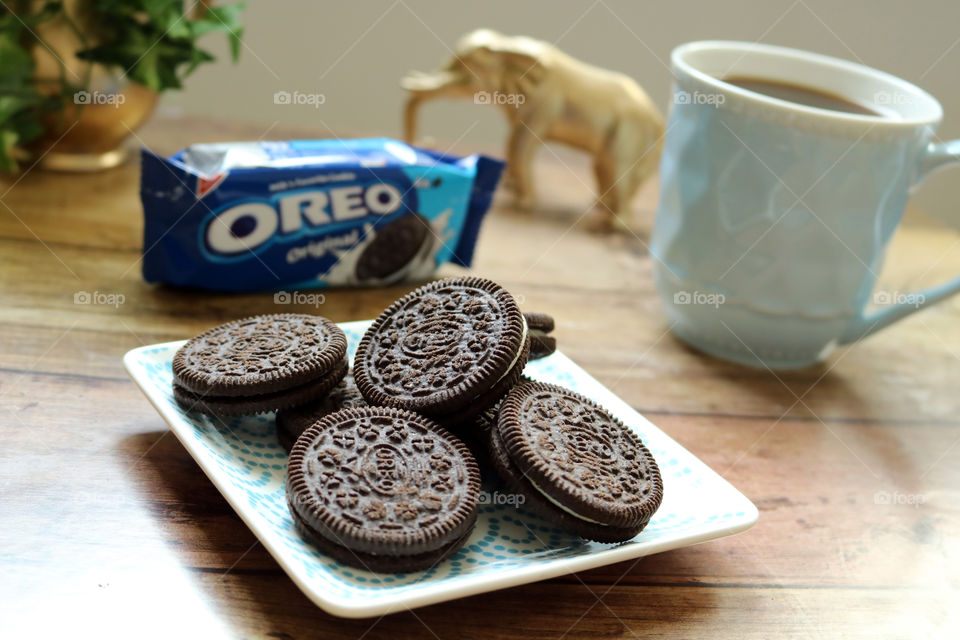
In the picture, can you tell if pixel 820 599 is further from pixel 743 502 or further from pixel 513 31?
pixel 513 31

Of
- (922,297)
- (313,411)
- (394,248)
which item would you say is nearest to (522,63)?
(394,248)

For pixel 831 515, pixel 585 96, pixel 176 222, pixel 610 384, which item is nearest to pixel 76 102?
pixel 176 222

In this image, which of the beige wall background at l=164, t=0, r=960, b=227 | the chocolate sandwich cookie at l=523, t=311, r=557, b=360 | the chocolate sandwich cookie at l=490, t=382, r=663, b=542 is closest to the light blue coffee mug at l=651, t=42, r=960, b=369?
the chocolate sandwich cookie at l=523, t=311, r=557, b=360

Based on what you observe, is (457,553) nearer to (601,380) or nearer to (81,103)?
(601,380)

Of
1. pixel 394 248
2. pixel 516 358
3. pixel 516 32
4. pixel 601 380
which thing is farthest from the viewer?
pixel 516 32

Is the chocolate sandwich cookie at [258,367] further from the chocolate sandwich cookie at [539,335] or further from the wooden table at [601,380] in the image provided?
the chocolate sandwich cookie at [539,335]

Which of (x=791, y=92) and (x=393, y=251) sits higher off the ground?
(x=791, y=92)

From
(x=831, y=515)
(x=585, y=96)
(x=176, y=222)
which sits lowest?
(x=831, y=515)
